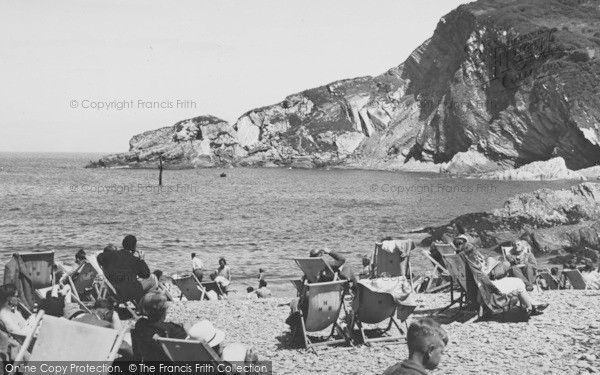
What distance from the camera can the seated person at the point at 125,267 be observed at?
34.5 ft

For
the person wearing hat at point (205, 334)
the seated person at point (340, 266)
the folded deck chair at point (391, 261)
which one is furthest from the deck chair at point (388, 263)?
the person wearing hat at point (205, 334)

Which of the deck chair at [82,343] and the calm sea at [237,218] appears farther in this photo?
the calm sea at [237,218]

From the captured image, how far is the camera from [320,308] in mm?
9750

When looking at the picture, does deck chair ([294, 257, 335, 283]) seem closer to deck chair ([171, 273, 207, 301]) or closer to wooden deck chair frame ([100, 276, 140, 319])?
wooden deck chair frame ([100, 276, 140, 319])

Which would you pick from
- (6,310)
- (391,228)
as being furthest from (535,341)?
(391,228)

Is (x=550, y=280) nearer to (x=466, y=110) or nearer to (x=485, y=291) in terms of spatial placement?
(x=485, y=291)

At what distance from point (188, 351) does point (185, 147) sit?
168387 mm

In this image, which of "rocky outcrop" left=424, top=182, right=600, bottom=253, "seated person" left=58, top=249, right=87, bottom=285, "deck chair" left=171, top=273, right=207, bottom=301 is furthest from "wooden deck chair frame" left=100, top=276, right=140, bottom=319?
"rocky outcrop" left=424, top=182, right=600, bottom=253

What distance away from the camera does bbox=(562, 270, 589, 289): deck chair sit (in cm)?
1645

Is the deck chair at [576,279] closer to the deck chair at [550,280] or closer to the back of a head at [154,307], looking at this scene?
the deck chair at [550,280]

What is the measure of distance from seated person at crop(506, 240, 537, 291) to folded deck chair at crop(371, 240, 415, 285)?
83.5 inches

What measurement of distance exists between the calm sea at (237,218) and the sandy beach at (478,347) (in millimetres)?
10748

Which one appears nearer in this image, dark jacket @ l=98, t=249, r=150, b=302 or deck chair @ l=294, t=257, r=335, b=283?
dark jacket @ l=98, t=249, r=150, b=302

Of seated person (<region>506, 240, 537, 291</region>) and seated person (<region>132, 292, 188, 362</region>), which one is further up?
seated person (<region>132, 292, 188, 362</region>)
